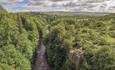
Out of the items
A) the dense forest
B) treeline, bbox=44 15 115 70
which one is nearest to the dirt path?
the dense forest

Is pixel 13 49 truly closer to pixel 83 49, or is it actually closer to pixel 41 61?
pixel 83 49

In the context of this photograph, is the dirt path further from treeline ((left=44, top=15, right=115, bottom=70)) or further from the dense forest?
treeline ((left=44, top=15, right=115, bottom=70))

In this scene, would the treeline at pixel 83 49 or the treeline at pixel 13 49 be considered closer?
the treeline at pixel 83 49

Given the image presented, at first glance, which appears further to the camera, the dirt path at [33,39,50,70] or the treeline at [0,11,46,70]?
the dirt path at [33,39,50,70]

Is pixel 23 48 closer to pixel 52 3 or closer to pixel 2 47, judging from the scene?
pixel 2 47

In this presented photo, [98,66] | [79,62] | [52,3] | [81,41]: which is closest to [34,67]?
[81,41]

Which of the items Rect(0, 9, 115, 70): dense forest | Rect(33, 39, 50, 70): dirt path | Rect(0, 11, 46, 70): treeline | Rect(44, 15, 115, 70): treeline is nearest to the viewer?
Rect(44, 15, 115, 70): treeline

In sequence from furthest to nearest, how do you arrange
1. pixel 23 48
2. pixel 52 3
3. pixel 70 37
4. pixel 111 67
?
pixel 52 3 < pixel 23 48 < pixel 70 37 < pixel 111 67

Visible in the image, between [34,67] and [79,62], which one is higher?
[79,62]

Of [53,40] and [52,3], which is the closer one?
Answer: [53,40]

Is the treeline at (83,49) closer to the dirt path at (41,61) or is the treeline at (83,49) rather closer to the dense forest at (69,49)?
the dense forest at (69,49)

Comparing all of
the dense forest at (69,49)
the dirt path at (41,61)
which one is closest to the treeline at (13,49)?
the dense forest at (69,49)
